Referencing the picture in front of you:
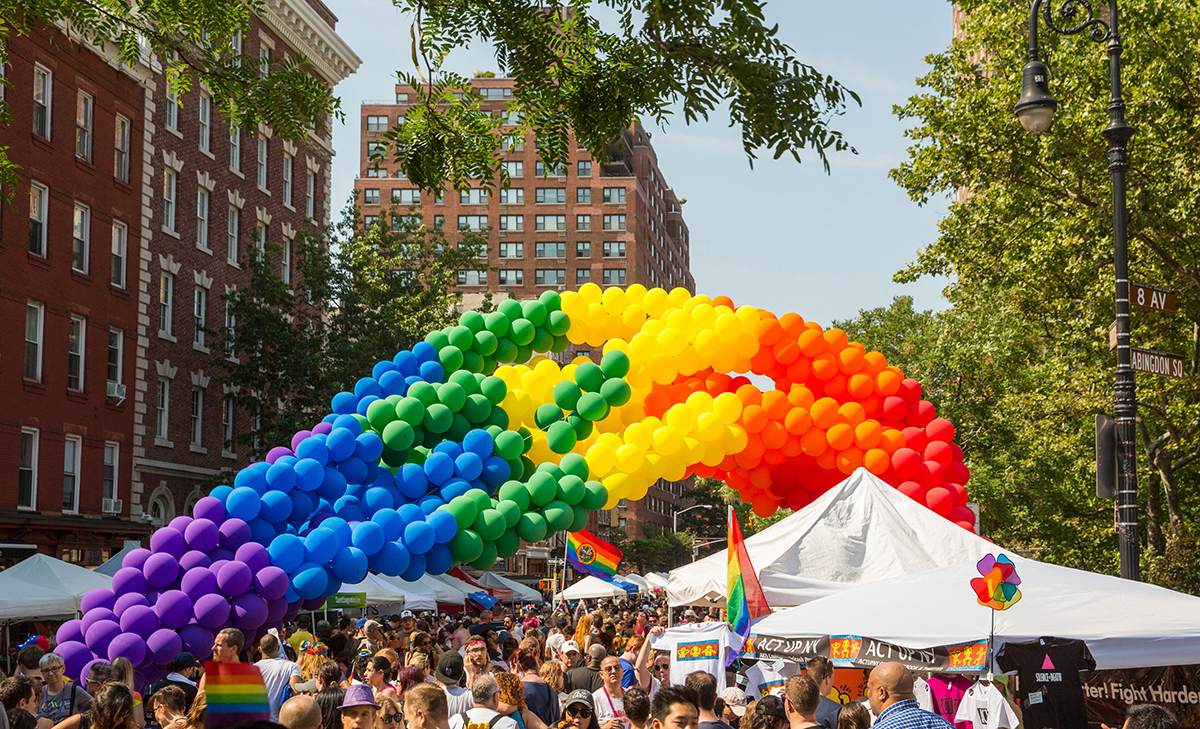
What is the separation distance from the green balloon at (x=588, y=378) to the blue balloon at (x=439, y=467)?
2077 mm

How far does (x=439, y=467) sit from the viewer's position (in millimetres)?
15320

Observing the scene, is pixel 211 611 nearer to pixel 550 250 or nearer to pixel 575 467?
pixel 575 467

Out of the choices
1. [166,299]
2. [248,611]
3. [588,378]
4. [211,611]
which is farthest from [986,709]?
[166,299]

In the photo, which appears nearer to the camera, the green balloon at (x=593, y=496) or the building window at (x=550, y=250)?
the green balloon at (x=593, y=496)

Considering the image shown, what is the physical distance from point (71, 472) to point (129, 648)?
17.3m

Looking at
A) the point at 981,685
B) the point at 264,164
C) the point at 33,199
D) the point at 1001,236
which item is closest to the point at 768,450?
the point at 981,685

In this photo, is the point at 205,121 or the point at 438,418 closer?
the point at 438,418

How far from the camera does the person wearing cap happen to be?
7910 millimetres

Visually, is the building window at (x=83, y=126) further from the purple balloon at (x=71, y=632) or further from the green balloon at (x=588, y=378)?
the purple balloon at (x=71, y=632)

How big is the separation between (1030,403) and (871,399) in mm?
11110

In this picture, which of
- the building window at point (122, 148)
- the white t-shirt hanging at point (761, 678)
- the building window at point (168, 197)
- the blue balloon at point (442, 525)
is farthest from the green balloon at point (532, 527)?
the building window at point (168, 197)

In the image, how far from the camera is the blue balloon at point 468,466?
50.3 ft

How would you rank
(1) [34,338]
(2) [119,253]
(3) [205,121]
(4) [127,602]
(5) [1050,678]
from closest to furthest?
(5) [1050,678] < (4) [127,602] < (1) [34,338] < (2) [119,253] < (3) [205,121]

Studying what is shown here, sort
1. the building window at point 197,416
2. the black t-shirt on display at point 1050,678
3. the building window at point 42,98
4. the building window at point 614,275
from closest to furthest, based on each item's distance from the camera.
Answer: the black t-shirt on display at point 1050,678, the building window at point 42,98, the building window at point 197,416, the building window at point 614,275
